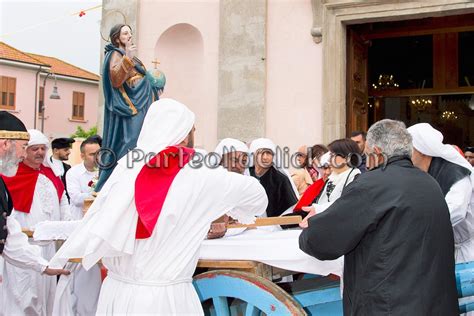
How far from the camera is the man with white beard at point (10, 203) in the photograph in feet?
12.3

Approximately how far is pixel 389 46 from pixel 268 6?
4.80 metres

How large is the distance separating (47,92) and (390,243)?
1480 inches

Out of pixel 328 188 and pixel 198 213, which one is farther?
pixel 328 188

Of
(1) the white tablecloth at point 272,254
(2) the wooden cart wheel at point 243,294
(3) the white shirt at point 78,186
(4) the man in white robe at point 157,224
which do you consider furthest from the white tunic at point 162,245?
(3) the white shirt at point 78,186

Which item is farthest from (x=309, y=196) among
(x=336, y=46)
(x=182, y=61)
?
(x=182, y=61)

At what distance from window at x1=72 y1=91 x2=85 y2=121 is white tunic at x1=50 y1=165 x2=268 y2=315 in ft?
126

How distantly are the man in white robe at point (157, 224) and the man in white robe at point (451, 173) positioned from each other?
1622mm

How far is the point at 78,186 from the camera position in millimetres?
6848

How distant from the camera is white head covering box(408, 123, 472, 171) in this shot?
4062 millimetres

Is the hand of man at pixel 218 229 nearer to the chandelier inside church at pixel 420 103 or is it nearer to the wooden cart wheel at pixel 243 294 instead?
the wooden cart wheel at pixel 243 294

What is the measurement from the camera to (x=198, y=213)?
302 centimetres

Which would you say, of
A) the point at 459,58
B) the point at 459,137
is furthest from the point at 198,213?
the point at 459,137

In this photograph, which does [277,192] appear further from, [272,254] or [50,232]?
[272,254]

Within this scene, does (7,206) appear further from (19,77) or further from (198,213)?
(19,77)
